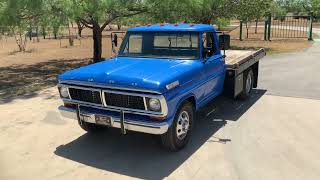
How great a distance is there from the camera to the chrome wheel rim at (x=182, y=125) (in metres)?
6.02

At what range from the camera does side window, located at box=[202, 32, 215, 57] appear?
6969 mm

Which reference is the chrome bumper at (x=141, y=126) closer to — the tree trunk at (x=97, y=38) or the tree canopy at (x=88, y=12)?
the tree canopy at (x=88, y=12)

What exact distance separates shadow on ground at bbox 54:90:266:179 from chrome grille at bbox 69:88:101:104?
2.92ft

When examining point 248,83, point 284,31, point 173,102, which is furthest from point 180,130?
point 284,31

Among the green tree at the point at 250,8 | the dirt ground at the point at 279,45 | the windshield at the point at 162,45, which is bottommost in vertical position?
the dirt ground at the point at 279,45

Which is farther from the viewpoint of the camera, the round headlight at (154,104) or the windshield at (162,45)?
the windshield at (162,45)

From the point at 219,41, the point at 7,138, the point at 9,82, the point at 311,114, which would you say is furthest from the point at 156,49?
the point at 9,82

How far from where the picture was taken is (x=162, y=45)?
698 cm

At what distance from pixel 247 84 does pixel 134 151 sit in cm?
415

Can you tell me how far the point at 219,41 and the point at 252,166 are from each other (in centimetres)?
265

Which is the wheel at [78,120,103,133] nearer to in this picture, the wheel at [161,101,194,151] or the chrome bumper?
the chrome bumper

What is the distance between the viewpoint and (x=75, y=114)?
6141 mm

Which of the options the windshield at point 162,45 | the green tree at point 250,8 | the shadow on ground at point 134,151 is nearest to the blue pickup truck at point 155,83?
the windshield at point 162,45

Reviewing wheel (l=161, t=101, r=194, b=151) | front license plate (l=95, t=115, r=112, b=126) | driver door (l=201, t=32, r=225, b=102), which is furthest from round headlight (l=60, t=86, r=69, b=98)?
driver door (l=201, t=32, r=225, b=102)
